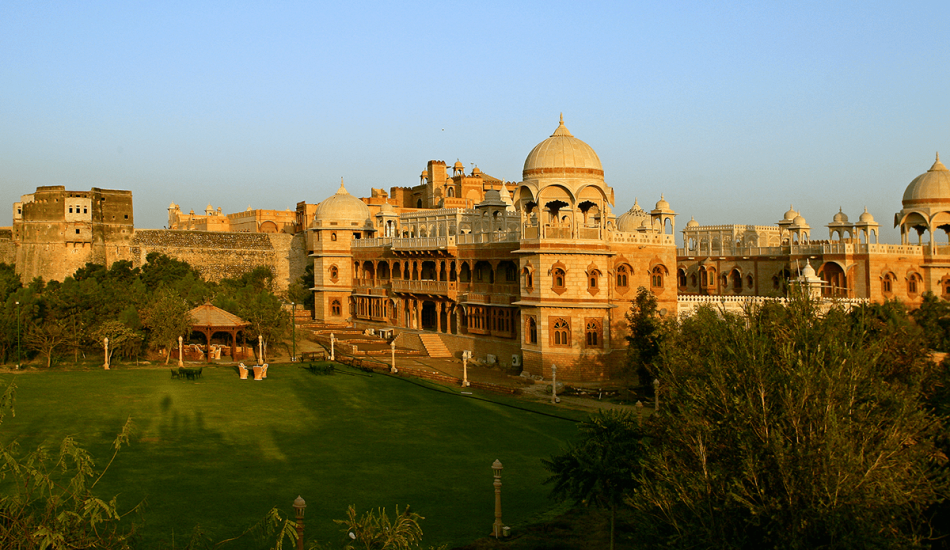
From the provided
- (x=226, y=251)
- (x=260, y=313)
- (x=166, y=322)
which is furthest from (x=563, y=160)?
(x=226, y=251)

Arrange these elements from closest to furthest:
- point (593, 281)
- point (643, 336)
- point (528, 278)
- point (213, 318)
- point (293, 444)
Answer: point (293, 444) → point (643, 336) → point (593, 281) → point (528, 278) → point (213, 318)

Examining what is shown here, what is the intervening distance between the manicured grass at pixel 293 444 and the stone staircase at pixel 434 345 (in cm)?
1122

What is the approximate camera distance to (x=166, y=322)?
3788 centimetres

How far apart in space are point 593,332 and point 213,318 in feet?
59.1

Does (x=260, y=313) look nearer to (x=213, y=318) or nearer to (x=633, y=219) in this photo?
(x=213, y=318)

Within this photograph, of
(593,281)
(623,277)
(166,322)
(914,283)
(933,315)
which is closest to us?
(593,281)

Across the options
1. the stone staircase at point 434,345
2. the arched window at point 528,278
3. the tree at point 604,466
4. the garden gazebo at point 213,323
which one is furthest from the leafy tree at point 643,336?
the garden gazebo at point 213,323

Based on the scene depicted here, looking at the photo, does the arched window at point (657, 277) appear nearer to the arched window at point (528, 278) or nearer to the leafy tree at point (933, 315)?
the arched window at point (528, 278)

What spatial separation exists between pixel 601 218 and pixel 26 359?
2738 centimetres

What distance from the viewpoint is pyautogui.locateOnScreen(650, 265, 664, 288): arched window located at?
39.5m

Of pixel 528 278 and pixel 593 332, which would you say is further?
pixel 528 278

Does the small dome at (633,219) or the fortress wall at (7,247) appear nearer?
the small dome at (633,219)

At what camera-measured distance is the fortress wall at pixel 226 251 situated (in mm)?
63844

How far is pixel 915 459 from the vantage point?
1275 cm
